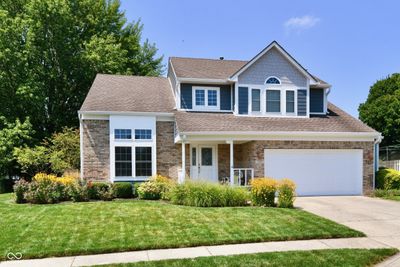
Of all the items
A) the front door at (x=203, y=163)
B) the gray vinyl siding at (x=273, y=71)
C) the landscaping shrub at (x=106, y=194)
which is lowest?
the landscaping shrub at (x=106, y=194)

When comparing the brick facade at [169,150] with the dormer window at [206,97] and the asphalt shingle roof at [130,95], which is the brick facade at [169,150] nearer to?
the asphalt shingle roof at [130,95]

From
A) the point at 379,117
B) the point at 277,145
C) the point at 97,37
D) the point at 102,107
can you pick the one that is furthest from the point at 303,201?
the point at 379,117

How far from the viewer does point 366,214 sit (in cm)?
1094

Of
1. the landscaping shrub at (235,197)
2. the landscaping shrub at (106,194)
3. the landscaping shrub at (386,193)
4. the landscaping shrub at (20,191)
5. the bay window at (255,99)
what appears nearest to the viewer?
the landscaping shrub at (235,197)

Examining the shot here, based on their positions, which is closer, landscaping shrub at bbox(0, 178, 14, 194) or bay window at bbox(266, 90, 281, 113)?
bay window at bbox(266, 90, 281, 113)

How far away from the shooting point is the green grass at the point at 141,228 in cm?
721

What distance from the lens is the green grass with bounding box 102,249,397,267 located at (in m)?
6.11

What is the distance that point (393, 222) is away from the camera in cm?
977

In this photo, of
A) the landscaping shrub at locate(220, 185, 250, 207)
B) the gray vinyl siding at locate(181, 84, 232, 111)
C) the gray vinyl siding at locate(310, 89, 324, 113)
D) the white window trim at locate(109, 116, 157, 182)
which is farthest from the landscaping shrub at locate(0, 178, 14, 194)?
the gray vinyl siding at locate(310, 89, 324, 113)

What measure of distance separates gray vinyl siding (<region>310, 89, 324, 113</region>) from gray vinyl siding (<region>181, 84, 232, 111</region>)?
4872 millimetres

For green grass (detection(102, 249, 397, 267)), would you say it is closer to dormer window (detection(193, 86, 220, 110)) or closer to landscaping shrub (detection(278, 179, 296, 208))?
landscaping shrub (detection(278, 179, 296, 208))

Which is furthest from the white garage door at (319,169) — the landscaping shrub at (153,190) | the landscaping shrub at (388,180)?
the landscaping shrub at (153,190)

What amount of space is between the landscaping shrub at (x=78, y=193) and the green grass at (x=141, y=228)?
5.37 ft

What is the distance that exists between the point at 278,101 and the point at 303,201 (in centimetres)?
625
